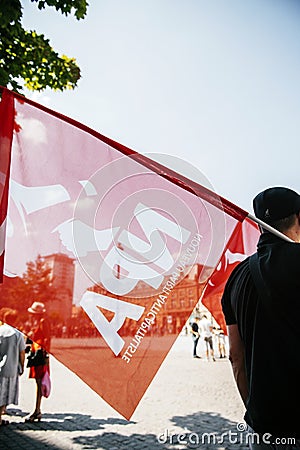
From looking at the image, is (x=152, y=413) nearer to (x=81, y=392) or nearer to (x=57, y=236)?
(x=81, y=392)

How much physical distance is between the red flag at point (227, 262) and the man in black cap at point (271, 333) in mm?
1246

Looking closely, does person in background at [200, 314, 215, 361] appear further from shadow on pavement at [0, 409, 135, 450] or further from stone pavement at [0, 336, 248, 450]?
shadow on pavement at [0, 409, 135, 450]

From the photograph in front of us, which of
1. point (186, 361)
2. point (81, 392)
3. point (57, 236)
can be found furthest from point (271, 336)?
point (186, 361)

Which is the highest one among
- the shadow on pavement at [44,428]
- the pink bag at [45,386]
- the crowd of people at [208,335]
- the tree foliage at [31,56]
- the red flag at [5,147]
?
the tree foliage at [31,56]

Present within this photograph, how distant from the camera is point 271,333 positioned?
1.72 m

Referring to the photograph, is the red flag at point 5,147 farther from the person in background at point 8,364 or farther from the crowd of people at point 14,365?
the person in background at point 8,364

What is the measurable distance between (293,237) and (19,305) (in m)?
1.63

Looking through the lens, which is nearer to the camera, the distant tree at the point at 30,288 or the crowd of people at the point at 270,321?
the crowd of people at the point at 270,321

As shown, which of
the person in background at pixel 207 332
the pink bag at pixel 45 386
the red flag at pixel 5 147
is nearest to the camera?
the red flag at pixel 5 147

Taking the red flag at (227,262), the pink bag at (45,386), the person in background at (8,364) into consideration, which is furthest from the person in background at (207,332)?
the red flag at (227,262)

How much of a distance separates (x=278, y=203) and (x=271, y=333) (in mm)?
663

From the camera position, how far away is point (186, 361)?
48.4 feet

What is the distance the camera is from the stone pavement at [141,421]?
562 cm

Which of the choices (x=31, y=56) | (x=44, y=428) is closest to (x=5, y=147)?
(x=31, y=56)
